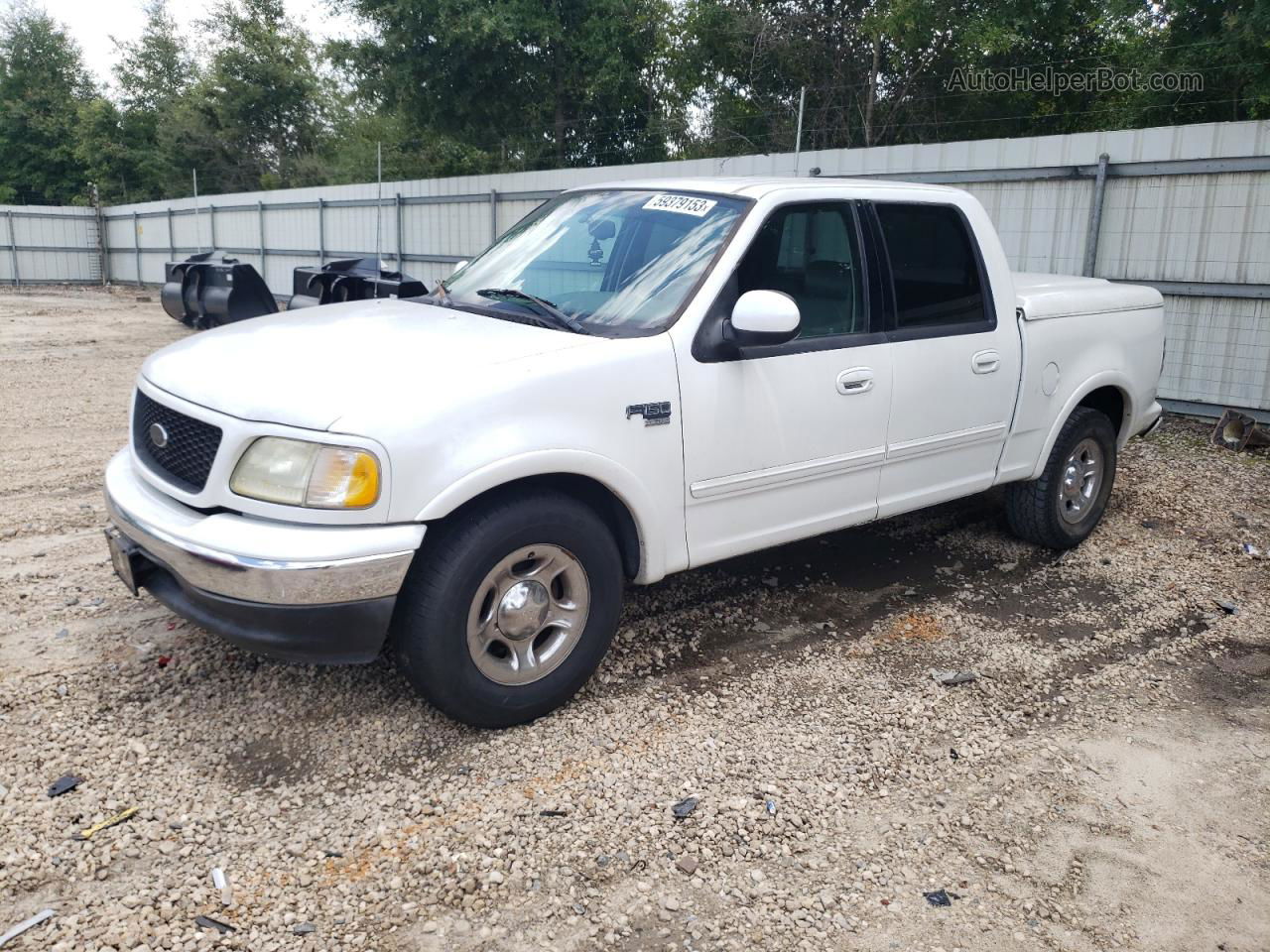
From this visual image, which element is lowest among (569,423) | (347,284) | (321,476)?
(347,284)

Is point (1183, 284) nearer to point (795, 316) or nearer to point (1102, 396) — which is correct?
point (1102, 396)

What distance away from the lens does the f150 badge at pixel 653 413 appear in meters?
3.80

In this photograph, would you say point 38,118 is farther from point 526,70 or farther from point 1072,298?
point 1072,298

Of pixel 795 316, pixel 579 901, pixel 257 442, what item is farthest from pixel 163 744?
pixel 795 316

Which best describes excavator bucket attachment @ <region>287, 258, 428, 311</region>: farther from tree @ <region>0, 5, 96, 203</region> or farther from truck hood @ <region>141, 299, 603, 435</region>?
tree @ <region>0, 5, 96, 203</region>

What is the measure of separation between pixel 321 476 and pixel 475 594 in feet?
2.11

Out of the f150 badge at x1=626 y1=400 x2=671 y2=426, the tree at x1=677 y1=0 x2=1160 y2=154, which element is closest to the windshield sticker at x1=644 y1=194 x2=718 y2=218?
the f150 badge at x1=626 y1=400 x2=671 y2=426

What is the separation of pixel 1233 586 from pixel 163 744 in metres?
5.26

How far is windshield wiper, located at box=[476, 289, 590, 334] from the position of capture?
4000 millimetres

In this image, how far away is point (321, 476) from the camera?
326 centimetres

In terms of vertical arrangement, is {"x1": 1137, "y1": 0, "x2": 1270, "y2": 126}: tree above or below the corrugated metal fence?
above

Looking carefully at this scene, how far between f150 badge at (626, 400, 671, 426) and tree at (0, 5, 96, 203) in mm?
51303

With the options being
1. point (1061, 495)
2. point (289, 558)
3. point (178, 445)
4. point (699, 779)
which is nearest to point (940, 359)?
point (1061, 495)

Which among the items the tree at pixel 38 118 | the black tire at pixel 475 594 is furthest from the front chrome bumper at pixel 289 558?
the tree at pixel 38 118
